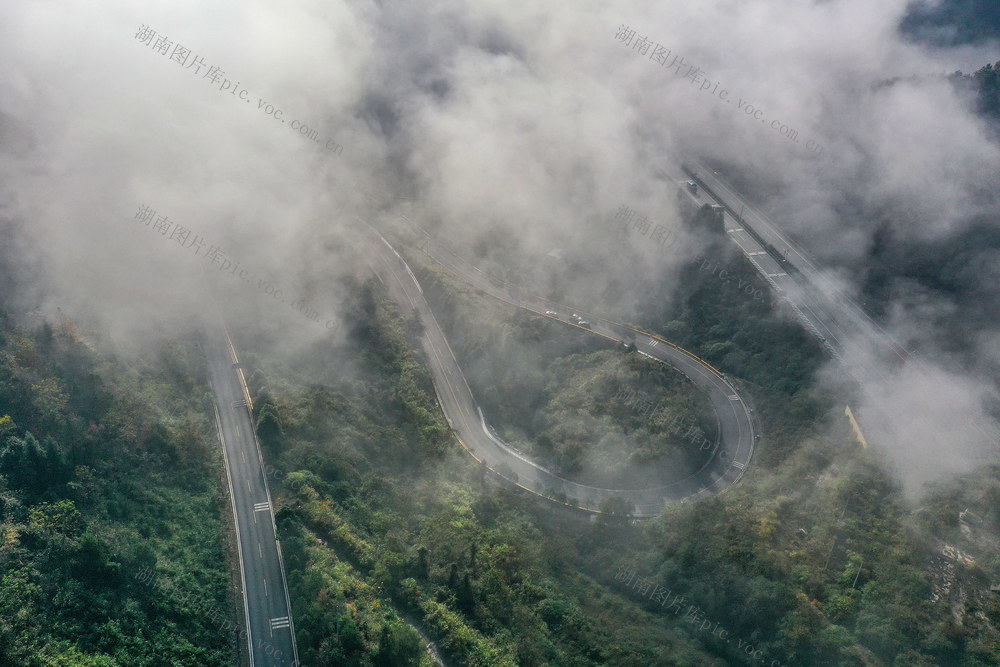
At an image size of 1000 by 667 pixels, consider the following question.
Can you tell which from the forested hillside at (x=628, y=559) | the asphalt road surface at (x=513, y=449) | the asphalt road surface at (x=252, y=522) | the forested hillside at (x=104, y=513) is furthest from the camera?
the asphalt road surface at (x=513, y=449)

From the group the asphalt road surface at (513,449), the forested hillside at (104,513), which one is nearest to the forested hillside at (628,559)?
the asphalt road surface at (513,449)

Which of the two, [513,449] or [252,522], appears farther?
[513,449]

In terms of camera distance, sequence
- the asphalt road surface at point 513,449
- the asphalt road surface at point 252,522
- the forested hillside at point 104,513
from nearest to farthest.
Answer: the forested hillside at point 104,513 → the asphalt road surface at point 252,522 → the asphalt road surface at point 513,449

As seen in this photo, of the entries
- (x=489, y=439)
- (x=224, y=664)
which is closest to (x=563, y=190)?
(x=489, y=439)

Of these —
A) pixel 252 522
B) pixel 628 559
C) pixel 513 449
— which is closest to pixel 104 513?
pixel 252 522

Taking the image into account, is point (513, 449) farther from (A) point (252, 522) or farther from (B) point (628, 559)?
(A) point (252, 522)

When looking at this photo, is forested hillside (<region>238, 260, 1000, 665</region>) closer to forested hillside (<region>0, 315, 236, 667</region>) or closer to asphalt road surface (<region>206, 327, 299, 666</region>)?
asphalt road surface (<region>206, 327, 299, 666</region>)

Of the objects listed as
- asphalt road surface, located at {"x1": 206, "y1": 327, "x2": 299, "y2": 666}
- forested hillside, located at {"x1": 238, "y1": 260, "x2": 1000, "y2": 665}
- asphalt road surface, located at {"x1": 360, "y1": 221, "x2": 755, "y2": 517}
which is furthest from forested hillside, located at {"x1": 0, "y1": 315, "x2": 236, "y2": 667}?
asphalt road surface, located at {"x1": 360, "y1": 221, "x2": 755, "y2": 517}

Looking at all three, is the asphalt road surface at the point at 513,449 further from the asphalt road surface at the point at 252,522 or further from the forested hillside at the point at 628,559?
the asphalt road surface at the point at 252,522

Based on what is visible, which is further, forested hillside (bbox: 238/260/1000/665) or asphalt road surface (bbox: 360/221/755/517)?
asphalt road surface (bbox: 360/221/755/517)
